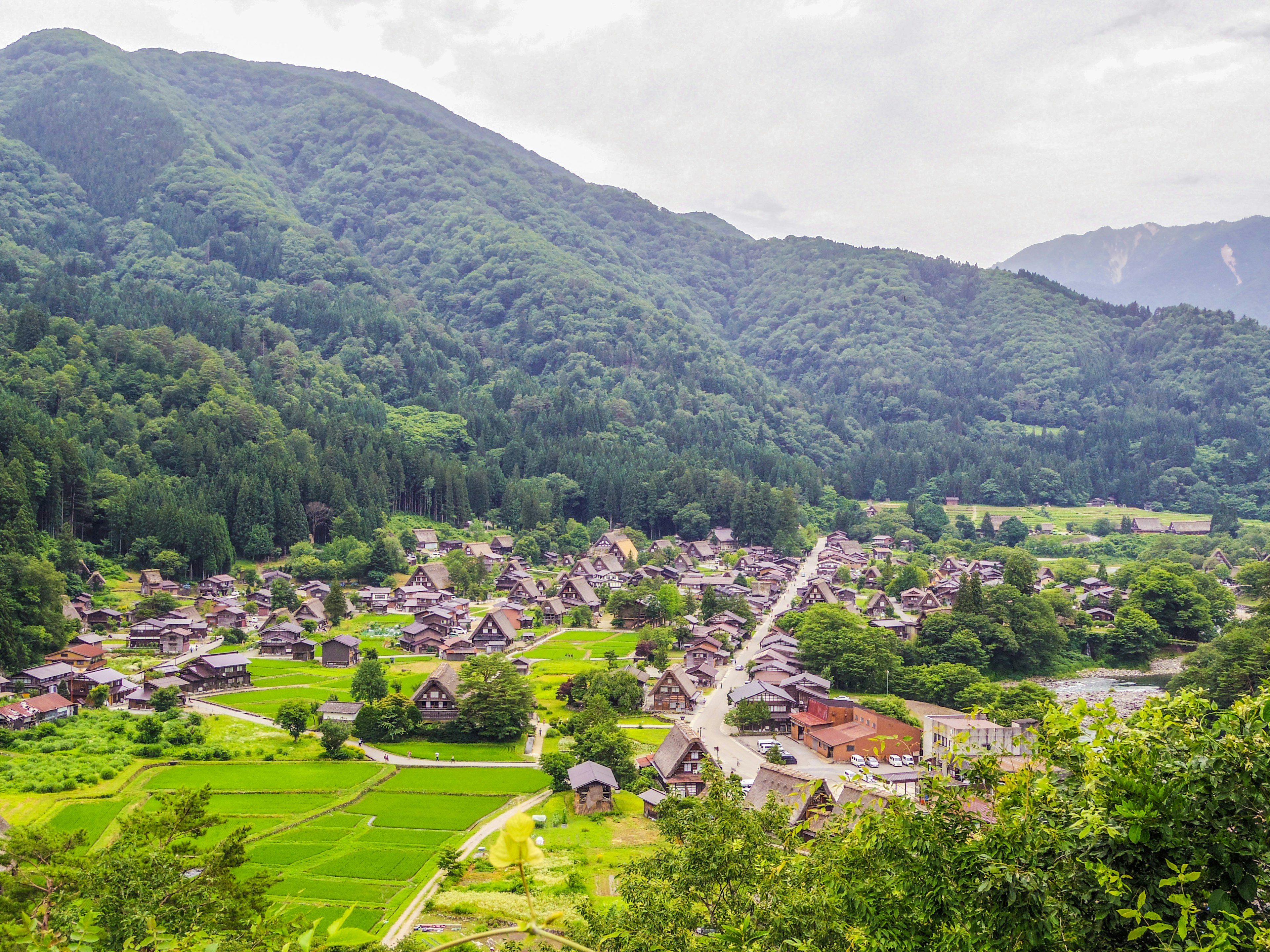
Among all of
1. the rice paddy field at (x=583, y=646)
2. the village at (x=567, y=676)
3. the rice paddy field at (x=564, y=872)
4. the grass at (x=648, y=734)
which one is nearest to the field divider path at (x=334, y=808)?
the village at (x=567, y=676)

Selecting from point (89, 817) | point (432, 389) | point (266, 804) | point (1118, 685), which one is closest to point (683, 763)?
point (266, 804)

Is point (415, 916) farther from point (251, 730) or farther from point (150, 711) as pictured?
point (150, 711)

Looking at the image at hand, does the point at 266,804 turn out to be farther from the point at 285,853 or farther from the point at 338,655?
the point at 338,655

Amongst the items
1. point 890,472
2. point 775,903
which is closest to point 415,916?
point 775,903

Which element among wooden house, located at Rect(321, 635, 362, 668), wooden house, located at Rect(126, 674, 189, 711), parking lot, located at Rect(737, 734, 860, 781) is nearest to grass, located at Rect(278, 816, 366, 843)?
parking lot, located at Rect(737, 734, 860, 781)

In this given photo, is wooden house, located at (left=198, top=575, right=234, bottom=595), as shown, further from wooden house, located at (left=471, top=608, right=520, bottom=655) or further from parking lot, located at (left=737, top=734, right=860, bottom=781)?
parking lot, located at (left=737, top=734, right=860, bottom=781)

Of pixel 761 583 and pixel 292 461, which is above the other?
pixel 292 461

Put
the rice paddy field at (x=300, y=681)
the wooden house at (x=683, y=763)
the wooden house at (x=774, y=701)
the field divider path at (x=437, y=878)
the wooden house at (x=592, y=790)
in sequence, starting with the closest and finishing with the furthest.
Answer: the field divider path at (x=437, y=878) < the wooden house at (x=592, y=790) < the wooden house at (x=683, y=763) < the wooden house at (x=774, y=701) < the rice paddy field at (x=300, y=681)

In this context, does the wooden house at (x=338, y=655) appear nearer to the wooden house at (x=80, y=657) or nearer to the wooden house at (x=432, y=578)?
the wooden house at (x=80, y=657)
